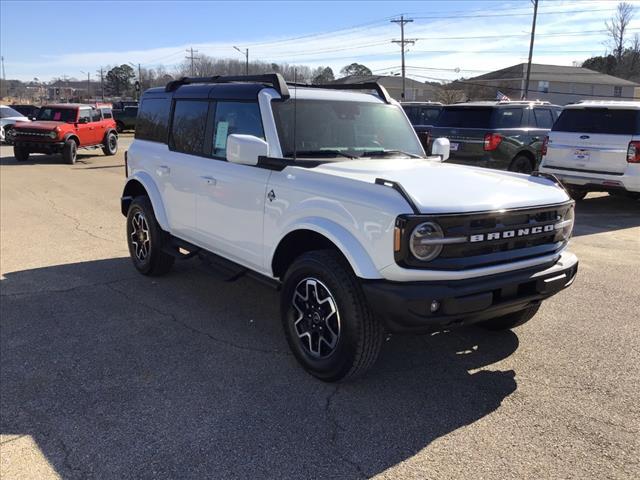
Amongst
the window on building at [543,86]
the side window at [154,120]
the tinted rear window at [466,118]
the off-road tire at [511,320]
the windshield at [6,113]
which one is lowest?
the off-road tire at [511,320]

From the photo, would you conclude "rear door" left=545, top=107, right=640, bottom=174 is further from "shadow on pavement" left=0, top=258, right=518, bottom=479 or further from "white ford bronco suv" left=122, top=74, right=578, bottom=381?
"shadow on pavement" left=0, top=258, right=518, bottom=479

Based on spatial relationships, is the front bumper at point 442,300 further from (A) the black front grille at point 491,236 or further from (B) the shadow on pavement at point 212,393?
(B) the shadow on pavement at point 212,393

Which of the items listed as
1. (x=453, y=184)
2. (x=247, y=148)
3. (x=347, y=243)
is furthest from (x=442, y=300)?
(x=247, y=148)

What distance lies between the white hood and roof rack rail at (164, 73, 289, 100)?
80 cm

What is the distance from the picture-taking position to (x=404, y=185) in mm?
3543

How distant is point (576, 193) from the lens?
442 inches

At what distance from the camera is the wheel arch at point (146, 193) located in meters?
5.70

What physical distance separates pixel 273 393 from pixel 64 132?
17.9 meters

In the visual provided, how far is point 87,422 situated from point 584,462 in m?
2.78

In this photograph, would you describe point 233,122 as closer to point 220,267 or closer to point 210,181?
point 210,181

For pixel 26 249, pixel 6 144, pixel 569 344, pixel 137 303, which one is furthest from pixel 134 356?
pixel 6 144

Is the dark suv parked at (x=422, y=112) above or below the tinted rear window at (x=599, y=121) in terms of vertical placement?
above

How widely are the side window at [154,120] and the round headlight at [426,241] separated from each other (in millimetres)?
3510

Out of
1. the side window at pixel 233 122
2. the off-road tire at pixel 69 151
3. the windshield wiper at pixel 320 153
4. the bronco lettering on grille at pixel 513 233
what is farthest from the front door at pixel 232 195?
the off-road tire at pixel 69 151
